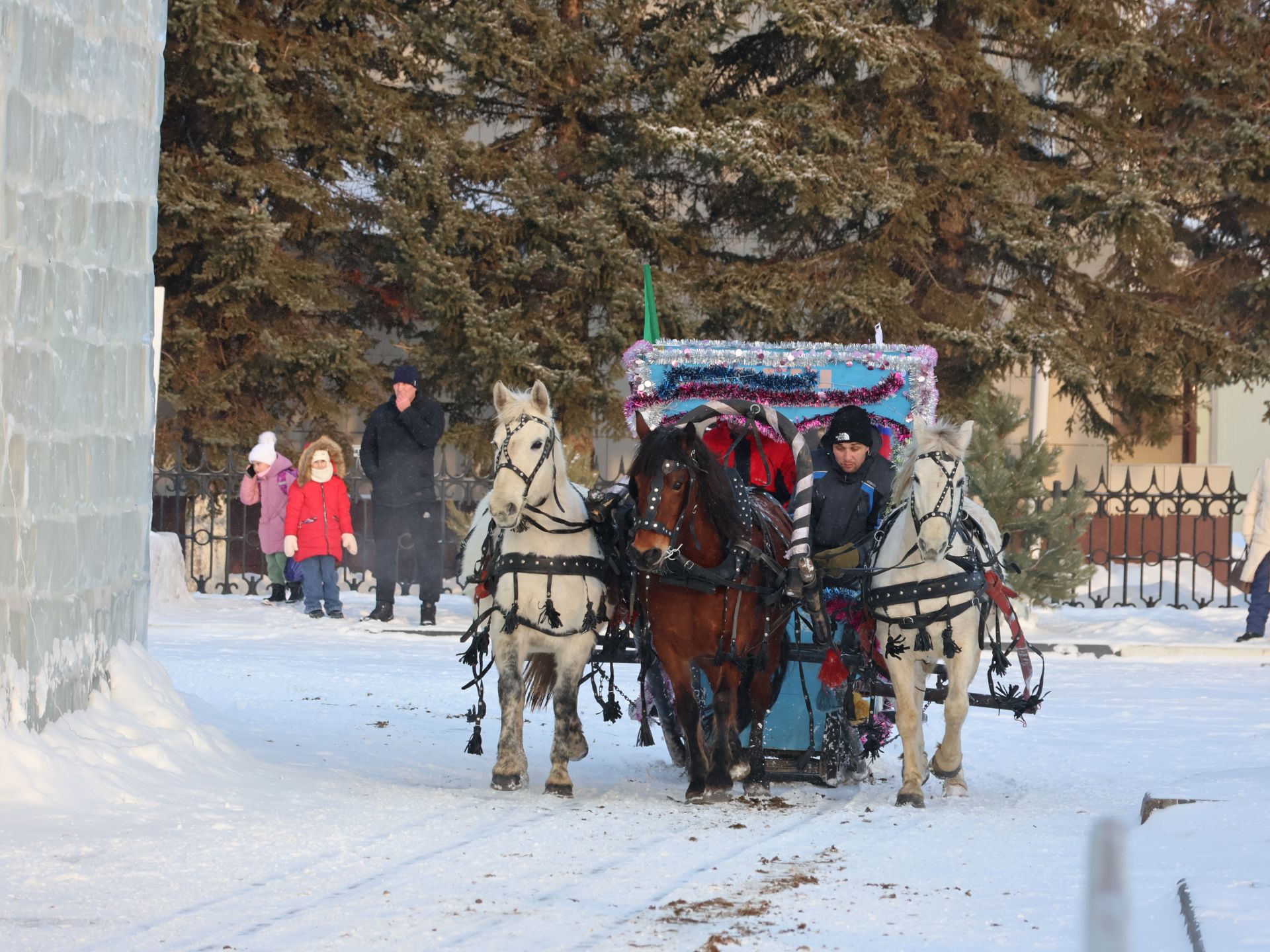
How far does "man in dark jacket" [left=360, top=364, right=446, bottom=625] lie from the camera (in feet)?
57.5

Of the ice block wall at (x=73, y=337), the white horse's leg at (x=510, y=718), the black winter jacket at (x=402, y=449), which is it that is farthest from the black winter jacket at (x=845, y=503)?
the black winter jacket at (x=402, y=449)

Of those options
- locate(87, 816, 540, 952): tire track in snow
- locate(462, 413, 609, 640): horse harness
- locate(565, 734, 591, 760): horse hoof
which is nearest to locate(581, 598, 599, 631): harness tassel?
locate(462, 413, 609, 640): horse harness

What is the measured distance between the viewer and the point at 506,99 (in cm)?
2692

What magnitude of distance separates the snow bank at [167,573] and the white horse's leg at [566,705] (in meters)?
11.8

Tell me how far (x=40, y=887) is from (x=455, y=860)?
4.89 feet

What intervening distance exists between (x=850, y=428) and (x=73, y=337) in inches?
153

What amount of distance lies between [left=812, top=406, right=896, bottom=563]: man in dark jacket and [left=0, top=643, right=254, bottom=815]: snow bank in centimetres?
324

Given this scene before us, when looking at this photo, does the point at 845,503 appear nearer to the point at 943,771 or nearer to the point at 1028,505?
the point at 943,771

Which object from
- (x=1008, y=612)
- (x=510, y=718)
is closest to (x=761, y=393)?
(x=1008, y=612)

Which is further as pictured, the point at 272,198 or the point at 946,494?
the point at 272,198

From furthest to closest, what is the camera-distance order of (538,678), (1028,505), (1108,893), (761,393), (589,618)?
(1028,505), (761,393), (538,678), (589,618), (1108,893)

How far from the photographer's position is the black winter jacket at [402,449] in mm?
17547

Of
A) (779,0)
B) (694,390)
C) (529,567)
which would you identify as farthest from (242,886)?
(779,0)

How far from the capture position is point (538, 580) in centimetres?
852
